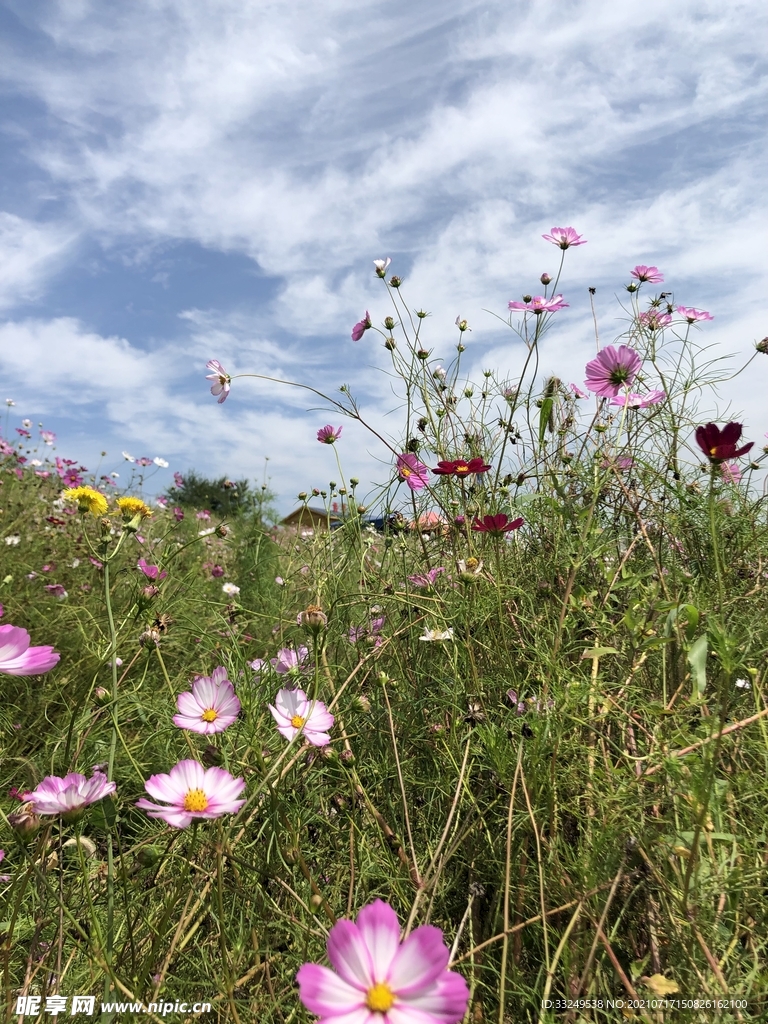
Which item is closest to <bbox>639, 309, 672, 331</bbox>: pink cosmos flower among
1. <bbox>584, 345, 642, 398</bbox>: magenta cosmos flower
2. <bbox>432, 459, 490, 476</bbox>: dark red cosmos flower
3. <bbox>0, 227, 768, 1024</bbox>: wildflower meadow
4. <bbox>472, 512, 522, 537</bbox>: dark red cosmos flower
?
<bbox>0, 227, 768, 1024</bbox>: wildflower meadow

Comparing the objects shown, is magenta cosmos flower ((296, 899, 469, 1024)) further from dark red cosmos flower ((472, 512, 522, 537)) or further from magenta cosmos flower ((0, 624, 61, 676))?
dark red cosmos flower ((472, 512, 522, 537))

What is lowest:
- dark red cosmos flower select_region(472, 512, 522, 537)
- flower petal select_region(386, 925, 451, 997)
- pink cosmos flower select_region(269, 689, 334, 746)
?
flower petal select_region(386, 925, 451, 997)

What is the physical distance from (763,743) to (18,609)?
1920 mm

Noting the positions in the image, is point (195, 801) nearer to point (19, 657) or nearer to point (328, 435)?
point (19, 657)

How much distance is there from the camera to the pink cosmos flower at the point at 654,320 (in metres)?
1.48

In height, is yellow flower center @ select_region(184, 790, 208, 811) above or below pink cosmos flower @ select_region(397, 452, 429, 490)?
below

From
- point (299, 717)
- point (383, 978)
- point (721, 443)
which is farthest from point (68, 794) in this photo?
point (721, 443)

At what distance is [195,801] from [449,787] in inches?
15.7

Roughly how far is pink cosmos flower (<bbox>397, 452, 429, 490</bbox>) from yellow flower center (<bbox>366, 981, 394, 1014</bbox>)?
0.95 metres

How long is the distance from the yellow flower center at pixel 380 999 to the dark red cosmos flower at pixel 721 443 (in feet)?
2.10

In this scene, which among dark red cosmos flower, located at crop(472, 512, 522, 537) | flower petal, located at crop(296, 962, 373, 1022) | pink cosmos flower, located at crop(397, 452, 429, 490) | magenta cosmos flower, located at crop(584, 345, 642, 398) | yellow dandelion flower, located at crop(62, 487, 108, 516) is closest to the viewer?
flower petal, located at crop(296, 962, 373, 1022)

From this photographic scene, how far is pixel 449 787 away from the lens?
812 millimetres

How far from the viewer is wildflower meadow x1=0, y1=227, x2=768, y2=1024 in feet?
1.85

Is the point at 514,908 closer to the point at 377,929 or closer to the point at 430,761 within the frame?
the point at 430,761
